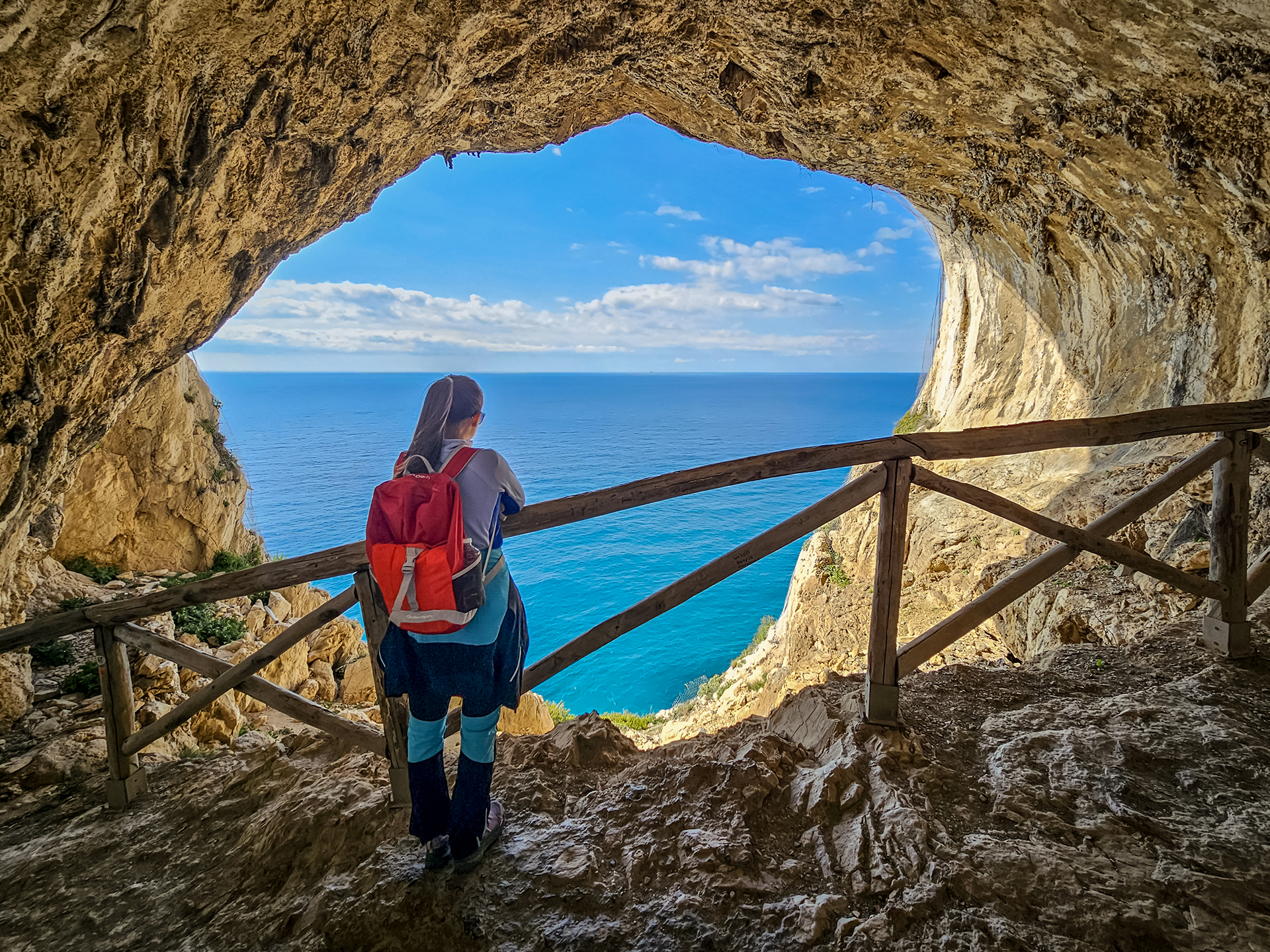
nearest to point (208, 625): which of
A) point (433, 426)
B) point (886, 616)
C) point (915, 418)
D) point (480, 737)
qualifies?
point (480, 737)

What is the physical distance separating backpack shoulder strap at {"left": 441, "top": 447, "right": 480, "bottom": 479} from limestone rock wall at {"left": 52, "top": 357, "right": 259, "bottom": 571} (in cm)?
957

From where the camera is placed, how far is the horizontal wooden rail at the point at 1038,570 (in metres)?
2.86

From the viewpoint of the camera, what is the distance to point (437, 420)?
2.13 meters

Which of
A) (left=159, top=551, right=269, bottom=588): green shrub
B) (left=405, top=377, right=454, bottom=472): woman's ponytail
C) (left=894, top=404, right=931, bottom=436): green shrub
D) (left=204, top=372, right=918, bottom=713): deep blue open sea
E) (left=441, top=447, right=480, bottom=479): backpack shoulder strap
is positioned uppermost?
(left=894, top=404, right=931, bottom=436): green shrub

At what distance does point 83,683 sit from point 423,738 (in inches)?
218

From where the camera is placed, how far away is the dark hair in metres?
2.10

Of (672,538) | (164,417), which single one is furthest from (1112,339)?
(672,538)

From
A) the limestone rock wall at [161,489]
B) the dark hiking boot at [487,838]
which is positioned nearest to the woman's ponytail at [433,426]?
the dark hiking boot at [487,838]

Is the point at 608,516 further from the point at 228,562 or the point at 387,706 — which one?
the point at 387,706

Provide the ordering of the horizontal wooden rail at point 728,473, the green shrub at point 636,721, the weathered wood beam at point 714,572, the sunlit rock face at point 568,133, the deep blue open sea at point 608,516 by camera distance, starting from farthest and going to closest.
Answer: the deep blue open sea at point 608,516 < the green shrub at point 636,721 < the sunlit rock face at point 568,133 < the weathered wood beam at point 714,572 < the horizontal wooden rail at point 728,473

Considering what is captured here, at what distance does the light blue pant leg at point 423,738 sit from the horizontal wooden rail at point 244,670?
0.65m

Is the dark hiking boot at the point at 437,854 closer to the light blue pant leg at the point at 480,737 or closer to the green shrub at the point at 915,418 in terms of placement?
the light blue pant leg at the point at 480,737

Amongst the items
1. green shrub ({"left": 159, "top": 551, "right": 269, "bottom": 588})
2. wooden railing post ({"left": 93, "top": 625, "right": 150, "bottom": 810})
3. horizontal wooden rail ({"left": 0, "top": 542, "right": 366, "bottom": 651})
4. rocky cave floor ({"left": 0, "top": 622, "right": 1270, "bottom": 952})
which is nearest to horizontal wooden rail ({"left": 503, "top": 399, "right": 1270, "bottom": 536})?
horizontal wooden rail ({"left": 0, "top": 542, "right": 366, "bottom": 651})

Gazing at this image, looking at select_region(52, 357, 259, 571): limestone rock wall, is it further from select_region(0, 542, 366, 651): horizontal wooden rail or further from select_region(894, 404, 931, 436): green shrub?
select_region(894, 404, 931, 436): green shrub
